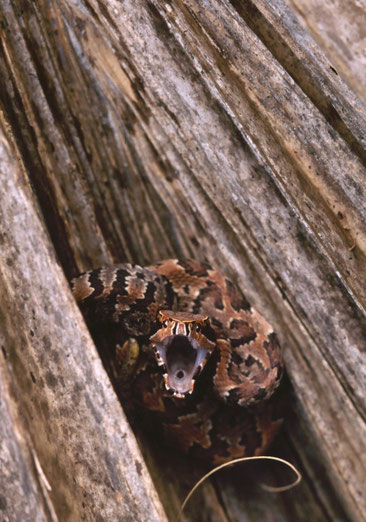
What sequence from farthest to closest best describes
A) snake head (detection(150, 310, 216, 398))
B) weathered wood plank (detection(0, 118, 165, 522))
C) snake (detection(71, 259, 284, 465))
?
1. snake (detection(71, 259, 284, 465))
2. snake head (detection(150, 310, 216, 398))
3. weathered wood plank (detection(0, 118, 165, 522))

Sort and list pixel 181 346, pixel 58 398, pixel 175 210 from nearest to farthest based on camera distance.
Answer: pixel 58 398, pixel 181 346, pixel 175 210

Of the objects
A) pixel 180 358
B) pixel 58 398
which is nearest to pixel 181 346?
pixel 180 358

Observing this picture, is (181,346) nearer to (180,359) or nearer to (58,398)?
(180,359)

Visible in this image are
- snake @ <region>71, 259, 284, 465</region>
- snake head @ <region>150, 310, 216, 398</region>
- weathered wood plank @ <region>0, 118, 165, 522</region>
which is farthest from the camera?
snake @ <region>71, 259, 284, 465</region>

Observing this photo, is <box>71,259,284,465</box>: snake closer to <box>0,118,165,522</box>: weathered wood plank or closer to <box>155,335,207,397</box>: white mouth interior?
<box>155,335,207,397</box>: white mouth interior

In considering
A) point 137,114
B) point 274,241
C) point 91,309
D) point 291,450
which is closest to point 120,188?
point 137,114

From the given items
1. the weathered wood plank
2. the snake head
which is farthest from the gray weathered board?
the snake head

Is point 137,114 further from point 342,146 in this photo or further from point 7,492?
point 7,492
